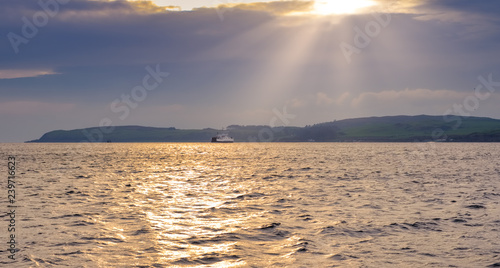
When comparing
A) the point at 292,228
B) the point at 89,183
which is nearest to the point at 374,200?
the point at 292,228

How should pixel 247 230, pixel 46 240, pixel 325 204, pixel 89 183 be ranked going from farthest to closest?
1. pixel 89 183
2. pixel 325 204
3. pixel 247 230
4. pixel 46 240

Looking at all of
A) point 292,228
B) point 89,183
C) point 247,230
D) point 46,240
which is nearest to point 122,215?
point 46,240

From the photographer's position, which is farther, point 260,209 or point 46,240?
point 260,209

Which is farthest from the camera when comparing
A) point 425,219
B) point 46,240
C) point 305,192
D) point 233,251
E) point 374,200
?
point 305,192

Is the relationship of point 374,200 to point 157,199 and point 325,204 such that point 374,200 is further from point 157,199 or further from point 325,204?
point 157,199

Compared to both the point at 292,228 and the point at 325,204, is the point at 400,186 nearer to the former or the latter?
the point at 325,204

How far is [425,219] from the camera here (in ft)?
80.0

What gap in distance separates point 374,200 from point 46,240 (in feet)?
73.1

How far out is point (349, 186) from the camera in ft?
140

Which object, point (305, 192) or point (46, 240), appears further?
point (305, 192)

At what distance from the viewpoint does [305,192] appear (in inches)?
1486

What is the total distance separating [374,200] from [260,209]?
9316mm

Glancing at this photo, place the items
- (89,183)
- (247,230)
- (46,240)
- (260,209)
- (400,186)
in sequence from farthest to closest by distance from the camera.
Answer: (89,183)
(400,186)
(260,209)
(247,230)
(46,240)

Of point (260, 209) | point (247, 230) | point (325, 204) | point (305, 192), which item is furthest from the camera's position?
point (305, 192)
